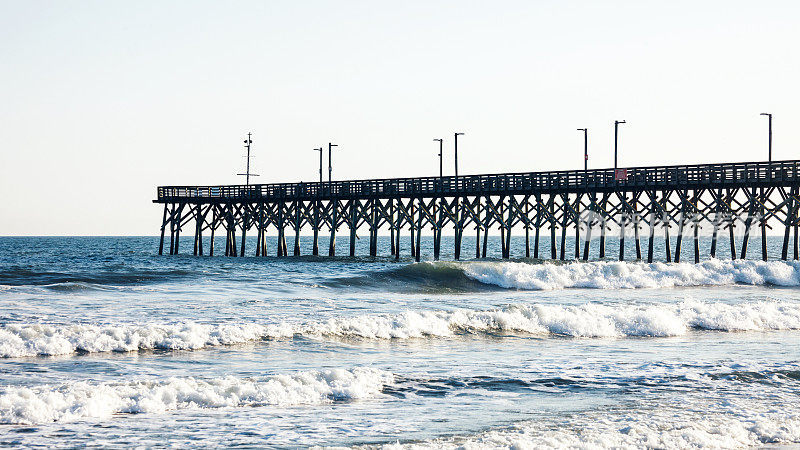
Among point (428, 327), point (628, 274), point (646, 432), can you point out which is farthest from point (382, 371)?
point (628, 274)

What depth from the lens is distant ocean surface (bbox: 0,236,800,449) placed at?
927 cm

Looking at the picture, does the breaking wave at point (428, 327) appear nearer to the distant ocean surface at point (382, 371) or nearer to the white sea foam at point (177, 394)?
the distant ocean surface at point (382, 371)

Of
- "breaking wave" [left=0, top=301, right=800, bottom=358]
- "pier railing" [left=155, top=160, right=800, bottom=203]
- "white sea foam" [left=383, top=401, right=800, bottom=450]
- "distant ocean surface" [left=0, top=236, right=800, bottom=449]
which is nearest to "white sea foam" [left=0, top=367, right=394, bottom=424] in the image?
"distant ocean surface" [left=0, top=236, right=800, bottom=449]

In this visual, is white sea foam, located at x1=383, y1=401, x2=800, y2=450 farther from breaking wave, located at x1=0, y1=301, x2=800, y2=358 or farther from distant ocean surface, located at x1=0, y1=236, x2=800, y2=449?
breaking wave, located at x1=0, y1=301, x2=800, y2=358

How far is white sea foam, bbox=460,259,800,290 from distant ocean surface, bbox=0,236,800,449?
254 inches

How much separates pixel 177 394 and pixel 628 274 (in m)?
24.9

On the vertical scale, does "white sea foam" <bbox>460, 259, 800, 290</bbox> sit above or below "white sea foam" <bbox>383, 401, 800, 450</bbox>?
above

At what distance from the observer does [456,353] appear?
14.9 meters

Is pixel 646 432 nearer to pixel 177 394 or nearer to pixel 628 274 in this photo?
pixel 177 394

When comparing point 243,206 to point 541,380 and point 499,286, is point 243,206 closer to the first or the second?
point 499,286

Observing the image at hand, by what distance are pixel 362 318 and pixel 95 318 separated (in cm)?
515

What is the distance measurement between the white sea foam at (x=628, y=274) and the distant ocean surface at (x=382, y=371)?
6.46m

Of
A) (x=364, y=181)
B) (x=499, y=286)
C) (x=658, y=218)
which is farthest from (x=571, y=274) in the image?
(x=364, y=181)

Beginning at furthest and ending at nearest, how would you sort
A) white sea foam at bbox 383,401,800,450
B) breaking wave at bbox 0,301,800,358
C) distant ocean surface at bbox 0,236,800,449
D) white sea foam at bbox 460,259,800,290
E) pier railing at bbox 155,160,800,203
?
pier railing at bbox 155,160,800,203 < white sea foam at bbox 460,259,800,290 < breaking wave at bbox 0,301,800,358 < distant ocean surface at bbox 0,236,800,449 < white sea foam at bbox 383,401,800,450
